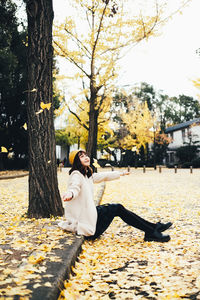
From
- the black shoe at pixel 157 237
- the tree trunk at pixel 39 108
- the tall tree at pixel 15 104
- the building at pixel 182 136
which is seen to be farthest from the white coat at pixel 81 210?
the building at pixel 182 136

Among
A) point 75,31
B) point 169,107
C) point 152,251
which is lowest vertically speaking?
point 152,251

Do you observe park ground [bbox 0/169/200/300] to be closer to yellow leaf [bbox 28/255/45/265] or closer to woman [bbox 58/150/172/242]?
yellow leaf [bbox 28/255/45/265]

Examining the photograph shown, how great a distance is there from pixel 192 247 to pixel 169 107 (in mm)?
62668

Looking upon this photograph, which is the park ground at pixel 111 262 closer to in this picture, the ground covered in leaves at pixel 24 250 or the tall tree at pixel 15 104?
the ground covered in leaves at pixel 24 250

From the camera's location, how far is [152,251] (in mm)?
4199

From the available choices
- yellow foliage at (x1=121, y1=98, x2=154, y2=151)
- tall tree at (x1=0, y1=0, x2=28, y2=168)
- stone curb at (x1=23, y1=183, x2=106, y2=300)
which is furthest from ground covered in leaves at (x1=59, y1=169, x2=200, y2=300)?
yellow foliage at (x1=121, y1=98, x2=154, y2=151)

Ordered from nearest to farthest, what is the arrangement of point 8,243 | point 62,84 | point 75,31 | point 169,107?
point 8,243, point 75,31, point 62,84, point 169,107

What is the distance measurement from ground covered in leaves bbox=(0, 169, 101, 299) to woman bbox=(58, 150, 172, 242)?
25 cm

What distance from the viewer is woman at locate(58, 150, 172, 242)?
13.7 feet

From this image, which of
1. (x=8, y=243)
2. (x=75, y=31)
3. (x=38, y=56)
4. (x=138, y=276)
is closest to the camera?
(x=138, y=276)

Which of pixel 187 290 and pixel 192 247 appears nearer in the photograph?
pixel 187 290

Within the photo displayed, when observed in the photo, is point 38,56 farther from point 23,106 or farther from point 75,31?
point 23,106

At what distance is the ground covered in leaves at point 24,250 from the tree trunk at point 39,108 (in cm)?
40

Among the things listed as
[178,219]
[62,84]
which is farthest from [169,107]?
[178,219]
